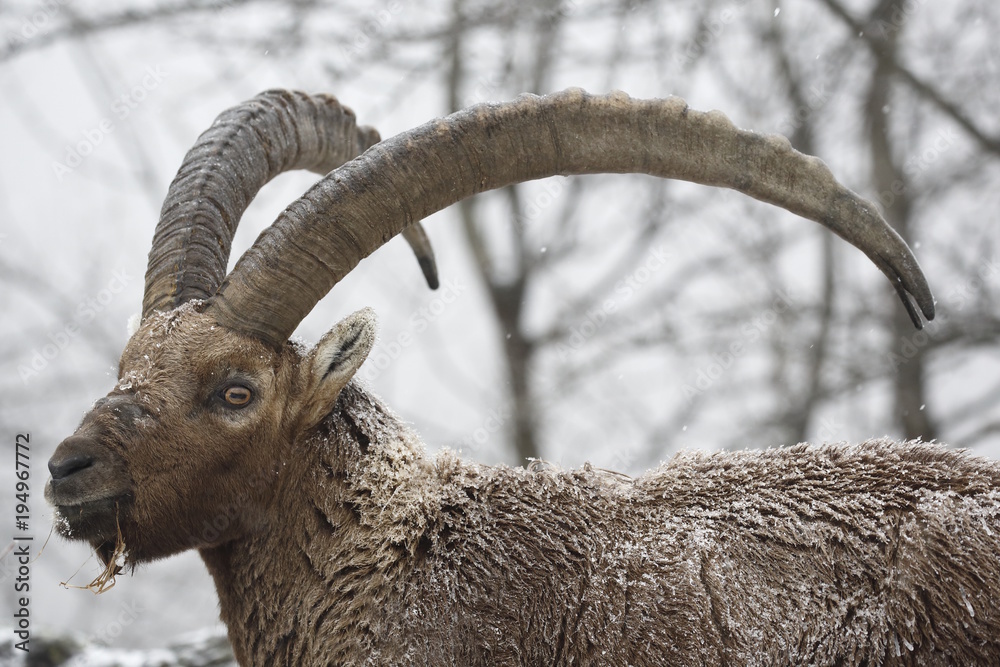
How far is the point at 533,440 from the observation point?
13289 mm

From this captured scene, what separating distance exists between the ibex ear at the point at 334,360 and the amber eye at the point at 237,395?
292 mm

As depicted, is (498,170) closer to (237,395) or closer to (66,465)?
(237,395)

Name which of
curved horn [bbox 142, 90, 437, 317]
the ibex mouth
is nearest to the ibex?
the ibex mouth

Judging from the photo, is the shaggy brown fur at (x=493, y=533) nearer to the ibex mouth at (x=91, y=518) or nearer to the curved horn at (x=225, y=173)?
the ibex mouth at (x=91, y=518)

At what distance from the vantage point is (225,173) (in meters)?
4.64

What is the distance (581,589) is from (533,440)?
9579 mm

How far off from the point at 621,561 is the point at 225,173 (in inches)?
111

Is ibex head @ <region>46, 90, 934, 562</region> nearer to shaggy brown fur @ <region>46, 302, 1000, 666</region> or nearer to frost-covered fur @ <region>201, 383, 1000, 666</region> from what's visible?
shaggy brown fur @ <region>46, 302, 1000, 666</region>

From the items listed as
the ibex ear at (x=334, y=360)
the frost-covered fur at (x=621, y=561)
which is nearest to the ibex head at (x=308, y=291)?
the ibex ear at (x=334, y=360)

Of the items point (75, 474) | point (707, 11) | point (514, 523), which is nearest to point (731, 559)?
point (514, 523)

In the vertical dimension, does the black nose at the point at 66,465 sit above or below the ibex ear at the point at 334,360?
below

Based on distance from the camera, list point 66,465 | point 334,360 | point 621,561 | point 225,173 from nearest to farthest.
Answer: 1. point 66,465
2. point 621,561
3. point 334,360
4. point 225,173

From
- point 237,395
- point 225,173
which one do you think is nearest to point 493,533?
point 237,395

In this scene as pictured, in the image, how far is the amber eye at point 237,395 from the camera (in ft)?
12.7
